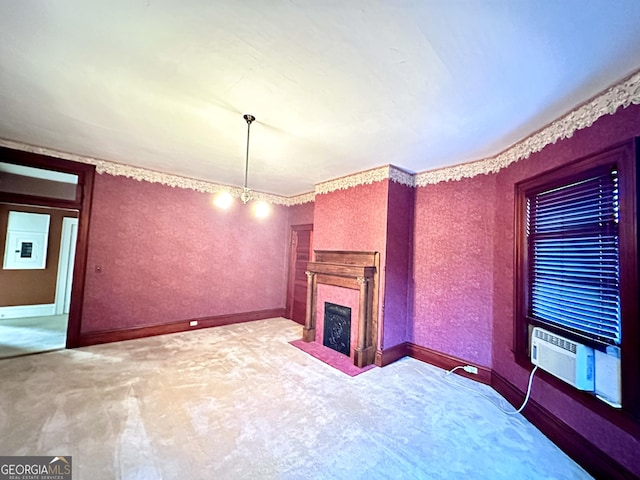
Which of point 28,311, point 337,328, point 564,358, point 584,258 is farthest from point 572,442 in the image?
point 28,311

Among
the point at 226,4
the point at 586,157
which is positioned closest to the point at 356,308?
the point at 586,157

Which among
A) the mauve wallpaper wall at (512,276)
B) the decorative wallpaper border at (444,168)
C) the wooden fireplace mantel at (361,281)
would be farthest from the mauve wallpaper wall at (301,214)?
the mauve wallpaper wall at (512,276)

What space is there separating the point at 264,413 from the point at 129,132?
3298mm

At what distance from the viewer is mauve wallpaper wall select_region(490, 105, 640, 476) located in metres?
1.70

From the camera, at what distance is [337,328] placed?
155 inches

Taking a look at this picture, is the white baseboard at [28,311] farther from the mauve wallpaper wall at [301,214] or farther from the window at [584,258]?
the window at [584,258]

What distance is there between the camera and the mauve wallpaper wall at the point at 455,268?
125 inches

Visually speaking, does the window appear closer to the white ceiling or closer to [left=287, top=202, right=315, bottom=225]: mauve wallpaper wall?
the white ceiling

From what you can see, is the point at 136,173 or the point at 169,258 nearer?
the point at 136,173

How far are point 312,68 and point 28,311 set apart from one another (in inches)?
281

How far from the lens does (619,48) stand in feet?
4.84

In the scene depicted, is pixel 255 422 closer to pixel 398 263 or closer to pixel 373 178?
pixel 398 263

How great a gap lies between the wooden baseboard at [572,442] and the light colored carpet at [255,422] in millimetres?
66

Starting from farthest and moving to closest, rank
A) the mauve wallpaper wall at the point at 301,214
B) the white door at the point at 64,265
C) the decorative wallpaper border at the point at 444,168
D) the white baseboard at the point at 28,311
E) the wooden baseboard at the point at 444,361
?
1. the mauve wallpaper wall at the point at 301,214
2. the white door at the point at 64,265
3. the white baseboard at the point at 28,311
4. the wooden baseboard at the point at 444,361
5. the decorative wallpaper border at the point at 444,168
